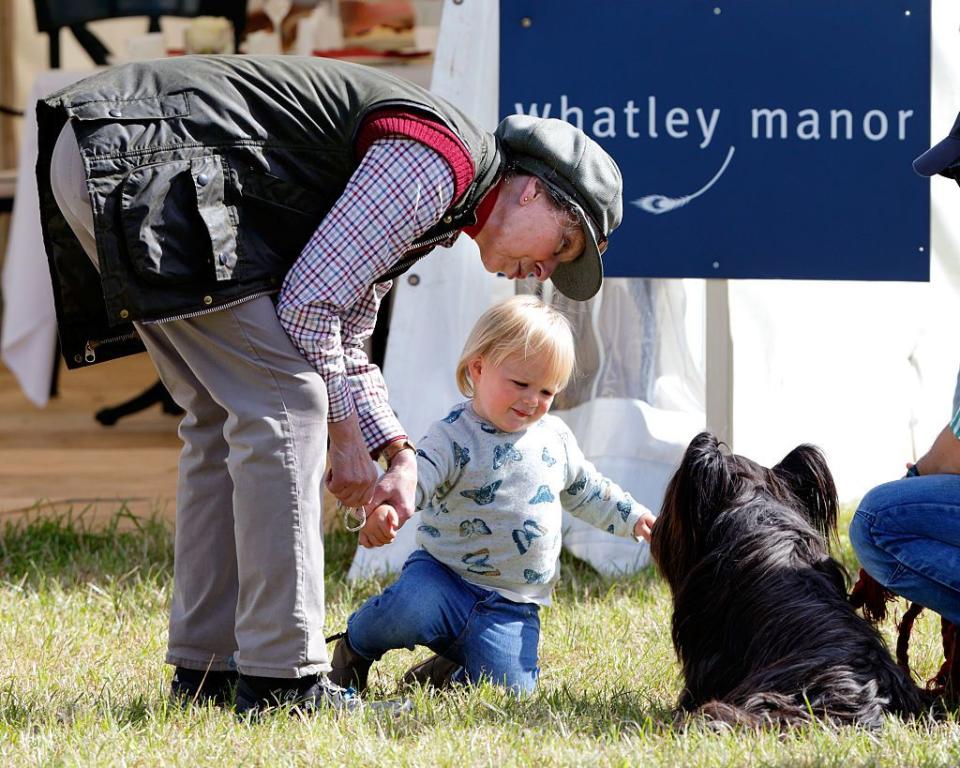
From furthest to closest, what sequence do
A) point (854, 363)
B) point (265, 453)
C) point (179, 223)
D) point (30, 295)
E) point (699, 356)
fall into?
1. point (30, 295)
2. point (854, 363)
3. point (699, 356)
4. point (265, 453)
5. point (179, 223)

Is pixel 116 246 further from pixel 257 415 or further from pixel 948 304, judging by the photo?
pixel 948 304

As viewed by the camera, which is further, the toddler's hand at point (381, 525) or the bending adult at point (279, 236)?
the toddler's hand at point (381, 525)

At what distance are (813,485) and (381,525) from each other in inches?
38.0

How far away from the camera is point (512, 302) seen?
3.11 meters

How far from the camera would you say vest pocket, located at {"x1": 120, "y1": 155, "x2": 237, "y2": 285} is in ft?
7.94

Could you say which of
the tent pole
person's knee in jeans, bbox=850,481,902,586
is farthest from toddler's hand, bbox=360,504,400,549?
the tent pole

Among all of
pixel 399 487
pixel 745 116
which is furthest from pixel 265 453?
pixel 745 116

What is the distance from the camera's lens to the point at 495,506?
10.3 feet

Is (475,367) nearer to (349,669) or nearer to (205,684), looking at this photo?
(349,669)

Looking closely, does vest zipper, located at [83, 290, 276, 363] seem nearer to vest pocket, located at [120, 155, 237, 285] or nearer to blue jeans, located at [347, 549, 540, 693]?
vest pocket, located at [120, 155, 237, 285]

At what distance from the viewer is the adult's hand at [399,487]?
8.79 feet

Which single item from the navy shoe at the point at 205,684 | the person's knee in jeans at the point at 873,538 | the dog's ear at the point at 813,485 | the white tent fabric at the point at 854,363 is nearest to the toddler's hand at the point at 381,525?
the navy shoe at the point at 205,684

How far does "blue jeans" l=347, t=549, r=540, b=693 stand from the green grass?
106 mm

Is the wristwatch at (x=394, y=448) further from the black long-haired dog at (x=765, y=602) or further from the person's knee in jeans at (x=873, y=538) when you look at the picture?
the person's knee in jeans at (x=873, y=538)
